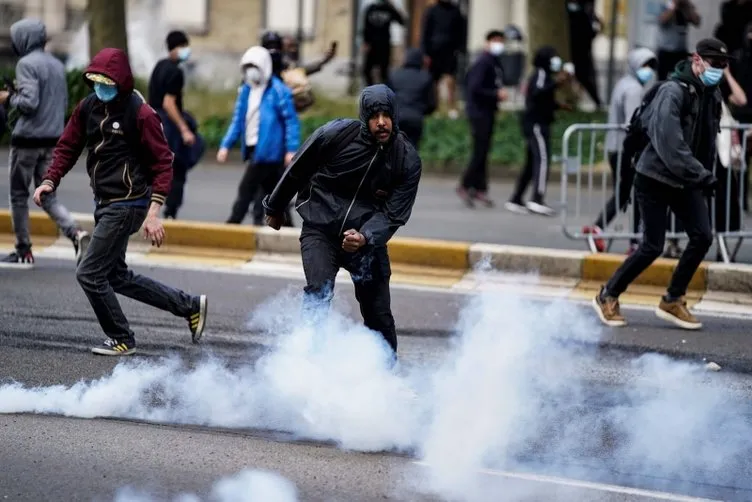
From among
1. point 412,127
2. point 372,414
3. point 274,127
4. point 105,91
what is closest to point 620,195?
point 274,127

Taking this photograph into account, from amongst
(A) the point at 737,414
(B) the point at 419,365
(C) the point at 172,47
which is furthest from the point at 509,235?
(A) the point at 737,414

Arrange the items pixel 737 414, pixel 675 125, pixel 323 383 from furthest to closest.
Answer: pixel 675 125, pixel 737 414, pixel 323 383

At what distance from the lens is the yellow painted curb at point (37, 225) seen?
443 inches

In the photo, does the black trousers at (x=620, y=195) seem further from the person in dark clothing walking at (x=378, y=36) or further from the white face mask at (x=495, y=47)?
the person in dark clothing walking at (x=378, y=36)

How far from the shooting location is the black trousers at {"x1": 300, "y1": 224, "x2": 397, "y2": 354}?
21.1 feet

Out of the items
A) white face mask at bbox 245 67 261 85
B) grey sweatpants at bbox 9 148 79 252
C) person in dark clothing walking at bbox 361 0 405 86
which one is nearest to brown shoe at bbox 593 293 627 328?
white face mask at bbox 245 67 261 85

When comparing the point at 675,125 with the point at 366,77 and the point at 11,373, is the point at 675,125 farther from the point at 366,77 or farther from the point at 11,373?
the point at 366,77

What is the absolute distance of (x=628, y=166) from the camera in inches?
368

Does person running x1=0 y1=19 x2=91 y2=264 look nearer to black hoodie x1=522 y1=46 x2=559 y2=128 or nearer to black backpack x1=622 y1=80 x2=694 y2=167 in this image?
black backpack x1=622 y1=80 x2=694 y2=167

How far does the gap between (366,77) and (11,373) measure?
13.1 m

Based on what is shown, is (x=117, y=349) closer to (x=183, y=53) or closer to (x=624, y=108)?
(x=183, y=53)

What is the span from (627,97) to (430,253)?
6.61 ft

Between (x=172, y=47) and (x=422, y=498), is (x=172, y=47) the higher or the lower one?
the higher one

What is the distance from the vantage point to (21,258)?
10.2 m
